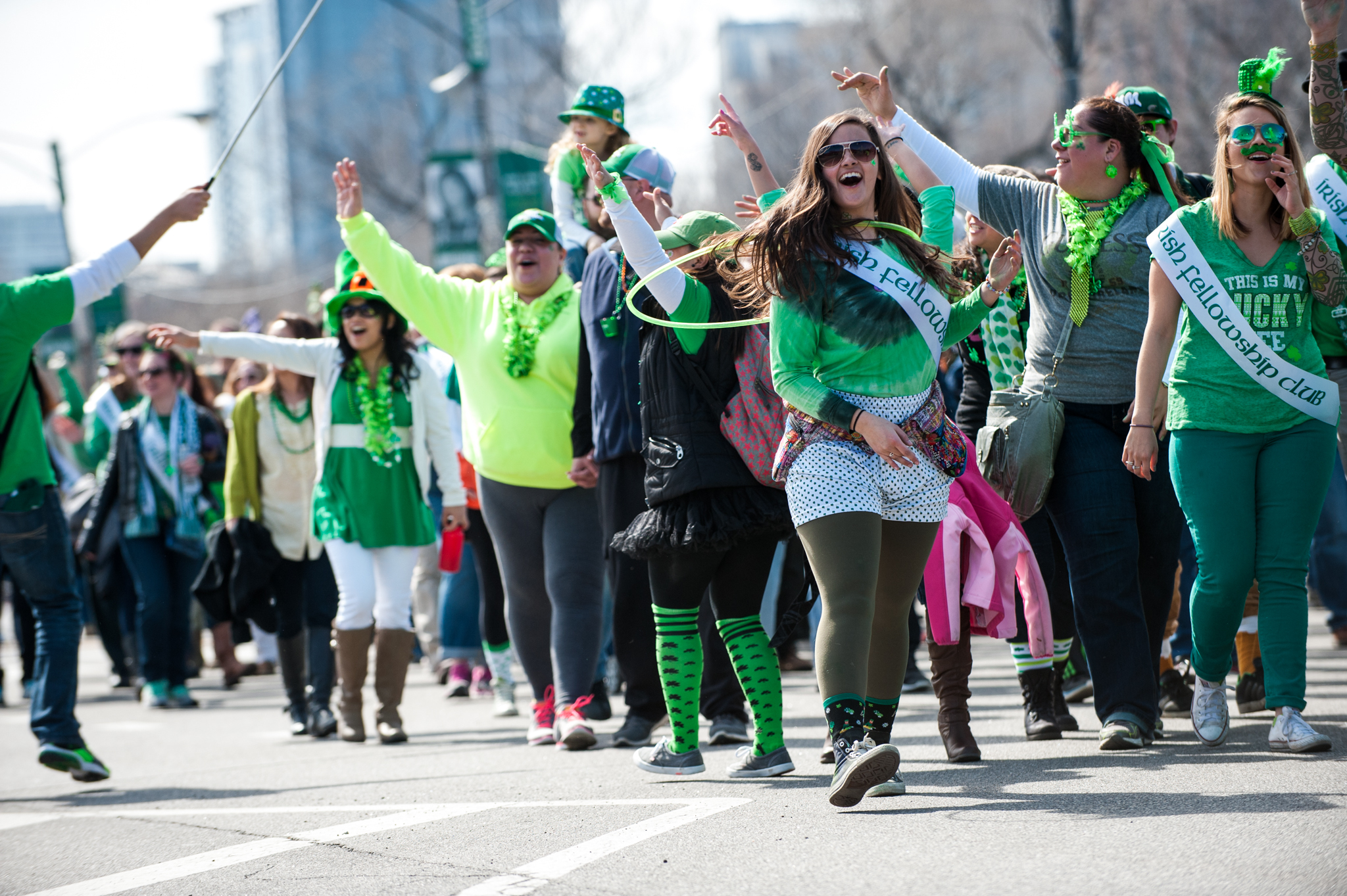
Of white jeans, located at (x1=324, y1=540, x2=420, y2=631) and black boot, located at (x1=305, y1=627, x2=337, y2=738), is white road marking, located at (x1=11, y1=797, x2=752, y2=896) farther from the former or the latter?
black boot, located at (x1=305, y1=627, x2=337, y2=738)

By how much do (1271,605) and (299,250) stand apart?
83.2 meters

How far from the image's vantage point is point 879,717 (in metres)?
4.73

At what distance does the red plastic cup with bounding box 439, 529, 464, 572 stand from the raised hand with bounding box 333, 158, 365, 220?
5.16 feet

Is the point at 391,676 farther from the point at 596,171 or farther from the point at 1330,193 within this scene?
the point at 1330,193

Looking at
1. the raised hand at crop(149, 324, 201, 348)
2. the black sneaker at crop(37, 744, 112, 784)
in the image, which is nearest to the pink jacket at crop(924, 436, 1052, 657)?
the black sneaker at crop(37, 744, 112, 784)

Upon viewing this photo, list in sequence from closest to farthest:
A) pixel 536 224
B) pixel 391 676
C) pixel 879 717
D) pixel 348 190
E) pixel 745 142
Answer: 1. pixel 879 717
2. pixel 745 142
3. pixel 348 190
4. pixel 536 224
5. pixel 391 676

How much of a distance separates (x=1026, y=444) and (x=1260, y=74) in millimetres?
1441

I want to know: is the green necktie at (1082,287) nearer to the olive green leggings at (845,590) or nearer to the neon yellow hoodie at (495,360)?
the olive green leggings at (845,590)

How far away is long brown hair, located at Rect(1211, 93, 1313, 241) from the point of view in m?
4.92

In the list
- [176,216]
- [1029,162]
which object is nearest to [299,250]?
[1029,162]

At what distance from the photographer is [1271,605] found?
5016mm

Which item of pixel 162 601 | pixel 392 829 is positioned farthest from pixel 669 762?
pixel 162 601

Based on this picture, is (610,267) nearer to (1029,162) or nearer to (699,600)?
(699,600)

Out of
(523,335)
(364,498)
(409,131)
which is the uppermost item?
(409,131)
